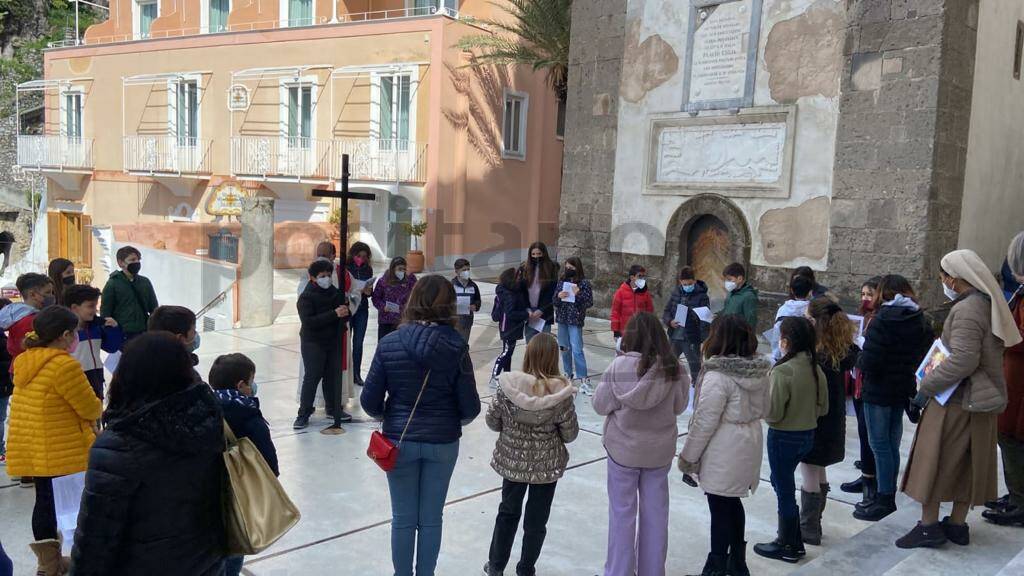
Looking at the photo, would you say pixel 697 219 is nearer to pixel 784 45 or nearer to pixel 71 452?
pixel 784 45

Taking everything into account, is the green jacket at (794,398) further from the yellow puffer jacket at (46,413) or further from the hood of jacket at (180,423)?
the yellow puffer jacket at (46,413)

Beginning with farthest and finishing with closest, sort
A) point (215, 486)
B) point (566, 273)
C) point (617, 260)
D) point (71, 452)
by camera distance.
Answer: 1. point (617, 260)
2. point (566, 273)
3. point (71, 452)
4. point (215, 486)

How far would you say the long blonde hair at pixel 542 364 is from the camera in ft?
13.7

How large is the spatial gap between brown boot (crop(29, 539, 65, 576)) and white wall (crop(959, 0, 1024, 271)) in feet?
37.5

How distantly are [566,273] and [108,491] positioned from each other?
695 cm

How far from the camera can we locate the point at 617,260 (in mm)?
14148

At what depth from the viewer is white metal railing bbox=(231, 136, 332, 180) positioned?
2200 centimetres

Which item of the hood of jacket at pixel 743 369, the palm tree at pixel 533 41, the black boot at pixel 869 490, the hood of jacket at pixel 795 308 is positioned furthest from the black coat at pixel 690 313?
the palm tree at pixel 533 41

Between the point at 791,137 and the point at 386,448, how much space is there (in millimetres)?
9745

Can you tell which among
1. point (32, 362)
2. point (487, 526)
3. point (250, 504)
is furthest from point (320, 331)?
point (250, 504)

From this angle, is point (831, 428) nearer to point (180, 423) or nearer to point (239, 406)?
point (239, 406)

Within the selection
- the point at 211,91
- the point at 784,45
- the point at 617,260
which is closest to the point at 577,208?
the point at 617,260

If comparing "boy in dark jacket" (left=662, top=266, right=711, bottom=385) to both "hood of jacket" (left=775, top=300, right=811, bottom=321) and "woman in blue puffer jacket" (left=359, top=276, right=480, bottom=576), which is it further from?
"woman in blue puffer jacket" (left=359, top=276, right=480, bottom=576)

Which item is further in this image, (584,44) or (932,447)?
(584,44)
